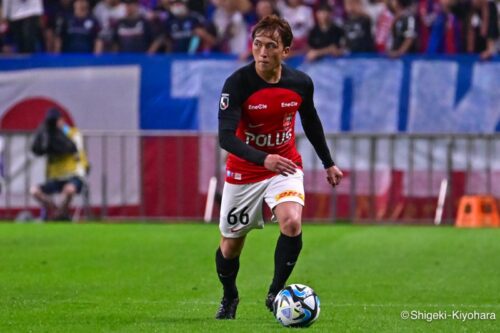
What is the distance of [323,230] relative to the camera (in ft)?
65.8

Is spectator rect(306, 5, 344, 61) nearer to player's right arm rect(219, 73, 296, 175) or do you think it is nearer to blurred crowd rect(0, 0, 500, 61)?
blurred crowd rect(0, 0, 500, 61)

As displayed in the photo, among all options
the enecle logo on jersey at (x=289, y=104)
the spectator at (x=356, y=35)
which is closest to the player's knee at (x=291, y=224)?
the enecle logo on jersey at (x=289, y=104)

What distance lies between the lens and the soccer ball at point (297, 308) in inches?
358

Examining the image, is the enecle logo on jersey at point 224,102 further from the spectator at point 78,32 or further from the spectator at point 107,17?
the spectator at point 78,32

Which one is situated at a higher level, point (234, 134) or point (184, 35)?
point (234, 134)

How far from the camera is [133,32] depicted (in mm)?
23703

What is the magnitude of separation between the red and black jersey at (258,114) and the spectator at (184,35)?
539 inches

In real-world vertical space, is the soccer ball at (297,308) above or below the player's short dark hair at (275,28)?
below

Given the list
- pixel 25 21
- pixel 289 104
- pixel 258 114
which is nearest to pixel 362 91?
pixel 25 21

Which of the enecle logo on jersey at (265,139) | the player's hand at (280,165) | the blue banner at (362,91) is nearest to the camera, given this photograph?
the player's hand at (280,165)

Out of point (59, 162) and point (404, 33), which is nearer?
point (404, 33)

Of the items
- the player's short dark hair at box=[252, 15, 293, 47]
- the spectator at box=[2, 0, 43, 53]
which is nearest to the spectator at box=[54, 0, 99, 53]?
the spectator at box=[2, 0, 43, 53]

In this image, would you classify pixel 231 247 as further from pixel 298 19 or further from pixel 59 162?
pixel 298 19

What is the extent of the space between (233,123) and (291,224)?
0.85 metres
